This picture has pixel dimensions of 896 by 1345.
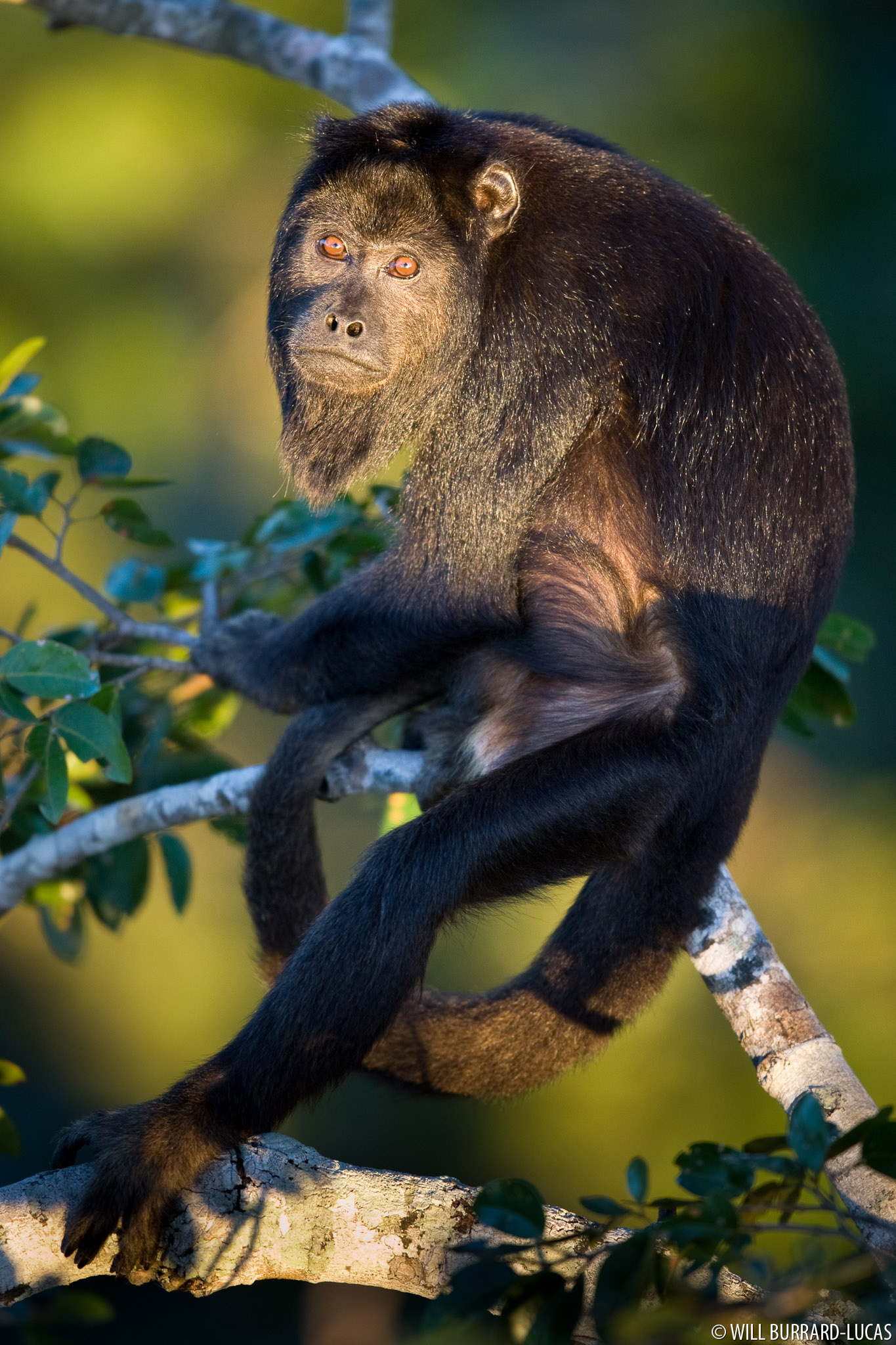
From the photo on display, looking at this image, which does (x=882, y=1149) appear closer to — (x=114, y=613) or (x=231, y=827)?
(x=231, y=827)

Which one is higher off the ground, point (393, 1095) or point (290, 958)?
point (290, 958)

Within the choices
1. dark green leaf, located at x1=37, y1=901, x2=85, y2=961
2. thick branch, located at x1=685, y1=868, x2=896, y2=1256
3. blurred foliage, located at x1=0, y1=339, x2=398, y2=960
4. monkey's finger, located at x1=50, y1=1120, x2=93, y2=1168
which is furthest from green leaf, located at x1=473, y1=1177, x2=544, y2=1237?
dark green leaf, located at x1=37, y1=901, x2=85, y2=961

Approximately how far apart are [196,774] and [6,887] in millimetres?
614

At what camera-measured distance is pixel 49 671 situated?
2.39 meters

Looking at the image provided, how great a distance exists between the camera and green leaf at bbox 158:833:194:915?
3449 mm

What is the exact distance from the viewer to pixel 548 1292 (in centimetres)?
148

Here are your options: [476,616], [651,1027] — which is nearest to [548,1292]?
[476,616]

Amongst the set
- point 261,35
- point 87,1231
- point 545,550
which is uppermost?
point 261,35

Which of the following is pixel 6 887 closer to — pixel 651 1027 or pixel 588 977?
pixel 588 977

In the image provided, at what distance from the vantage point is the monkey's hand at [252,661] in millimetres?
3262

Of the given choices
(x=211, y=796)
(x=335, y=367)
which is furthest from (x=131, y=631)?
(x=335, y=367)

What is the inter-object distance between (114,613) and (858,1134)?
251cm

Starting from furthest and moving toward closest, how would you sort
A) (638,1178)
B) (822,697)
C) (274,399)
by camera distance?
(274,399) < (822,697) < (638,1178)

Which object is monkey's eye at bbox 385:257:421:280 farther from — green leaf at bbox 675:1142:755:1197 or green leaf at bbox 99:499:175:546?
green leaf at bbox 675:1142:755:1197
